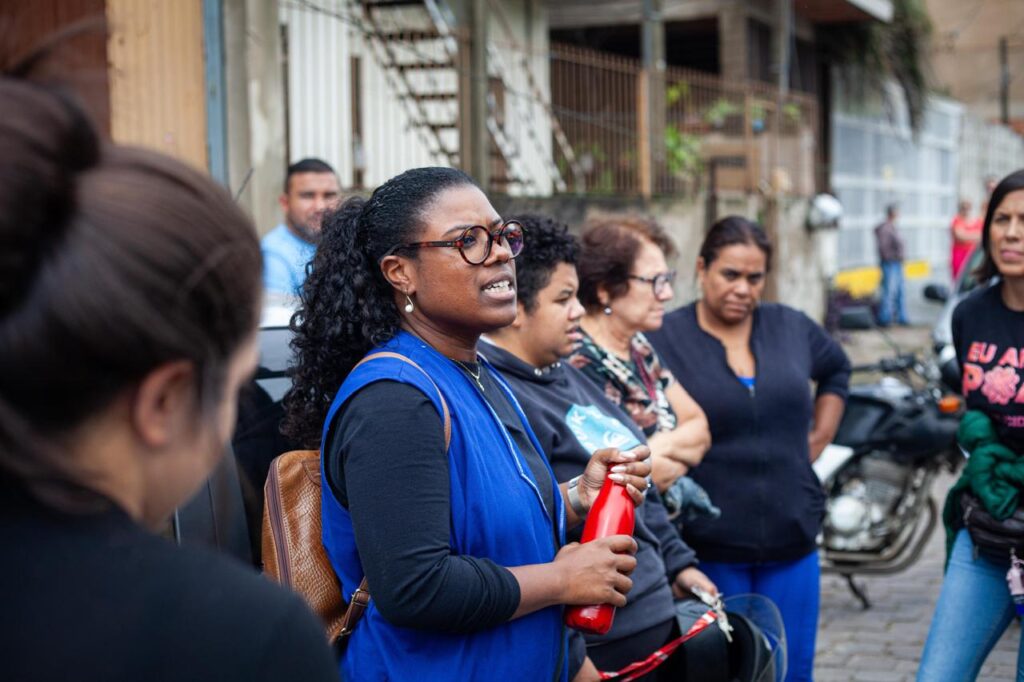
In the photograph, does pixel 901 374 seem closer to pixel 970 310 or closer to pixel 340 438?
pixel 970 310

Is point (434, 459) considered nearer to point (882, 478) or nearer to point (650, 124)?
point (882, 478)

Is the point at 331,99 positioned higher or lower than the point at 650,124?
lower

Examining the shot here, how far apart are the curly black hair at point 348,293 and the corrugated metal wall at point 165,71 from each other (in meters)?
4.76

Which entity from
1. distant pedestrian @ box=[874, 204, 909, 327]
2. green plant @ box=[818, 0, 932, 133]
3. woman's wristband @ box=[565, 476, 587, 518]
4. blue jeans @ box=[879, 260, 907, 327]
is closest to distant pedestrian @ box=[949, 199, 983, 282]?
distant pedestrian @ box=[874, 204, 909, 327]

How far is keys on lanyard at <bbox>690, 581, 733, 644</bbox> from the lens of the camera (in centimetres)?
341

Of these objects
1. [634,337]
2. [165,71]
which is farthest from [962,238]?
[634,337]

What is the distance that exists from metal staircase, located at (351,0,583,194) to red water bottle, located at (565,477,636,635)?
760cm

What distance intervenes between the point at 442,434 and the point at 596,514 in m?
0.51

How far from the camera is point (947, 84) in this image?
1256 inches

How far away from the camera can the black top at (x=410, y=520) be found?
225 centimetres

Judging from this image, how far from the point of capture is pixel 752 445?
14.5 ft

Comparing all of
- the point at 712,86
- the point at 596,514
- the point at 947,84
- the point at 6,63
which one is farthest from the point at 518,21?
the point at 947,84

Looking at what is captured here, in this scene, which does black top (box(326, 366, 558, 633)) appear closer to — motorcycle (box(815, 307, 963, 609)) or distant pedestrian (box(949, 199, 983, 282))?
motorcycle (box(815, 307, 963, 609))

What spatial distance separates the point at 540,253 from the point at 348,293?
1.12 m
